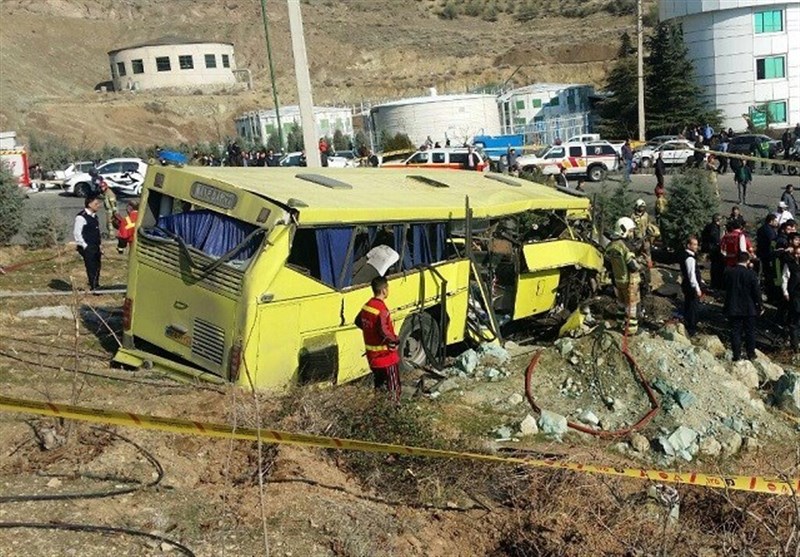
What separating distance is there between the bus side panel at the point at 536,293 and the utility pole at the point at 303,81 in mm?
4921

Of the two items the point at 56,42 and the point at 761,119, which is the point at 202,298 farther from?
the point at 56,42

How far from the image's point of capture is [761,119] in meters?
46.4

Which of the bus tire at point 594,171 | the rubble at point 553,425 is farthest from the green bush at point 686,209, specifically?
the bus tire at point 594,171

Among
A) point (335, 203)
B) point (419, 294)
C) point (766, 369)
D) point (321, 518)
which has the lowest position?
point (766, 369)

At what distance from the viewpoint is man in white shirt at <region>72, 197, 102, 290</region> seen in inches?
527

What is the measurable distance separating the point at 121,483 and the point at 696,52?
154 ft

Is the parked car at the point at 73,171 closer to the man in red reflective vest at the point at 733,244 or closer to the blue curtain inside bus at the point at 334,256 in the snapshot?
the man in red reflective vest at the point at 733,244

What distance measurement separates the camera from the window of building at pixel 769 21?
4512 cm

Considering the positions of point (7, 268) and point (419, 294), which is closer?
point (419, 294)

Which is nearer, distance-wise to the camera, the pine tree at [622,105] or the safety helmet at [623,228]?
the safety helmet at [623,228]

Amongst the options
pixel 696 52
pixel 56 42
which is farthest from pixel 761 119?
pixel 56 42

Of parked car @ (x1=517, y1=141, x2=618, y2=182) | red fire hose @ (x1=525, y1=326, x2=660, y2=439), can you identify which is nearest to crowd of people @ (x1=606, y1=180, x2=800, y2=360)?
red fire hose @ (x1=525, y1=326, x2=660, y2=439)

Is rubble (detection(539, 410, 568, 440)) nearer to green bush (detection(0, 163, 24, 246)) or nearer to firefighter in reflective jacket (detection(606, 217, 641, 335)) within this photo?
firefighter in reflective jacket (detection(606, 217, 641, 335))

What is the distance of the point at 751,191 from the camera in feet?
90.0
